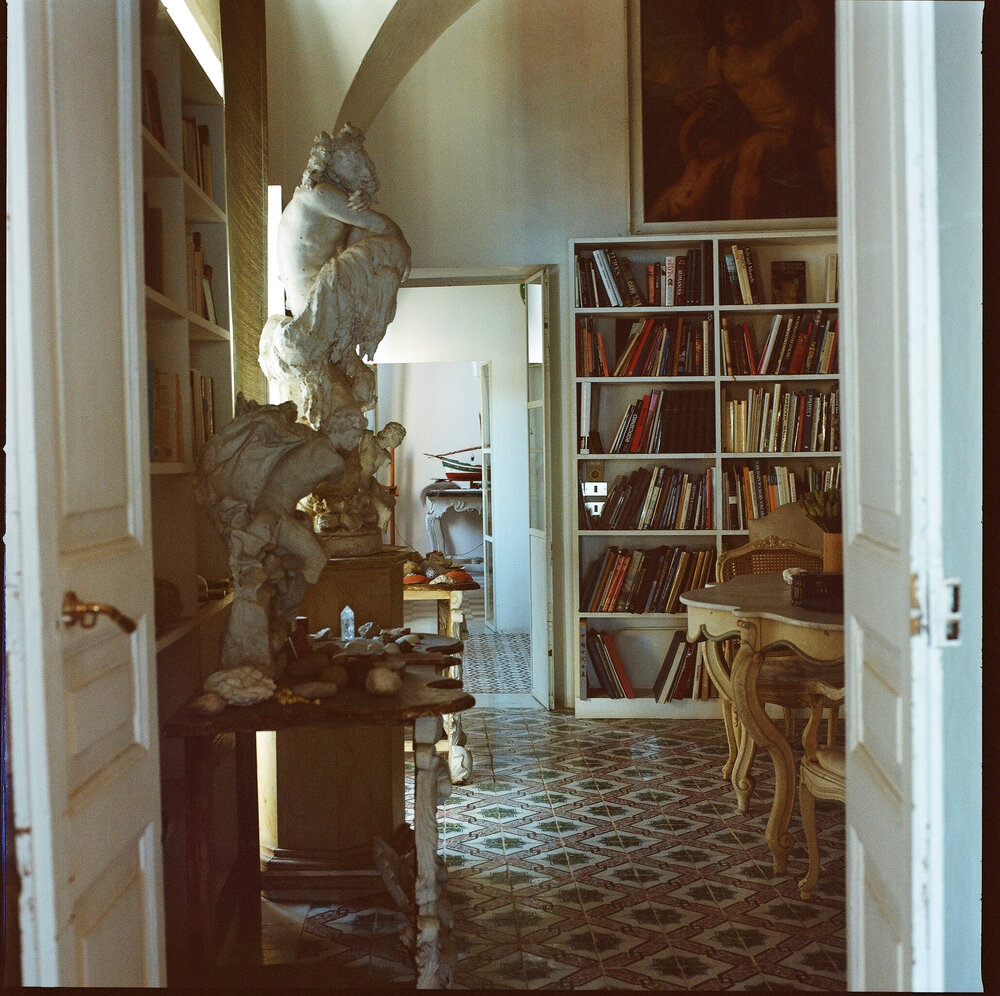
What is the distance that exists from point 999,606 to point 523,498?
658 cm

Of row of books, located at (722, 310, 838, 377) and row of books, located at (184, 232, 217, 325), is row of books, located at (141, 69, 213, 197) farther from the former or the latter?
row of books, located at (722, 310, 838, 377)

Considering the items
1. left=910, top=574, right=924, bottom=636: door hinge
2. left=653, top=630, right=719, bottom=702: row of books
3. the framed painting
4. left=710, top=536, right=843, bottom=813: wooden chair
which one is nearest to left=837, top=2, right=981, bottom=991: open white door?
left=910, top=574, right=924, bottom=636: door hinge

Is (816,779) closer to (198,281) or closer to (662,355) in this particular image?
(198,281)

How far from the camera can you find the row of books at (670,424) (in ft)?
18.3

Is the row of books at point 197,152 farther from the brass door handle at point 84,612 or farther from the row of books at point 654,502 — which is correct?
the row of books at point 654,502

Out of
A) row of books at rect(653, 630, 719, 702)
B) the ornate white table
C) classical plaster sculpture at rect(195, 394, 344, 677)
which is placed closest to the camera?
classical plaster sculpture at rect(195, 394, 344, 677)

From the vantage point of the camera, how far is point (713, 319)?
18.1 feet

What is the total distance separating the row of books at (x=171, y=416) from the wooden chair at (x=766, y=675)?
2205mm

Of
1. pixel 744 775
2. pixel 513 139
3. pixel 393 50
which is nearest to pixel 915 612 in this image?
pixel 744 775

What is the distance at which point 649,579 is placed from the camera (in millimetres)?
5613

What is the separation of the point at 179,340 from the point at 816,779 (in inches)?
87.6

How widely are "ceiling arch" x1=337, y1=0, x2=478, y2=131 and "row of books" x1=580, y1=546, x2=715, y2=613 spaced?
2.59m

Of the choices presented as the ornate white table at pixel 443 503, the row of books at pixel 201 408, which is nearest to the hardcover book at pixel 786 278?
the row of books at pixel 201 408

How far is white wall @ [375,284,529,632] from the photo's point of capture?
25.6 ft
